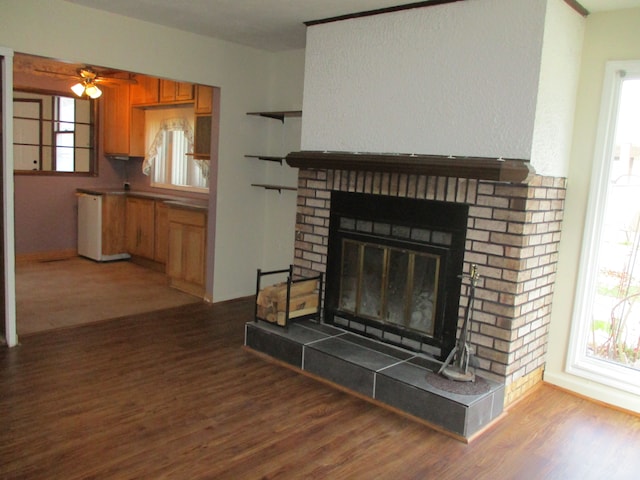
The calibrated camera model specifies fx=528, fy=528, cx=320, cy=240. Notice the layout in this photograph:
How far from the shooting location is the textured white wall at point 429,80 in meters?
2.92

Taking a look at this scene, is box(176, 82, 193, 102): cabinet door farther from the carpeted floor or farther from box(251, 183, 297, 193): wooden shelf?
the carpeted floor

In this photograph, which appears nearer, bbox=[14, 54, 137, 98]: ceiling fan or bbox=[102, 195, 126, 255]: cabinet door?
bbox=[14, 54, 137, 98]: ceiling fan

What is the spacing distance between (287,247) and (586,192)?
107 inches

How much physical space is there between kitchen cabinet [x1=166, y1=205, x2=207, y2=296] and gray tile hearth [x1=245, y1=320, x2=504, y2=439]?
59.0 inches

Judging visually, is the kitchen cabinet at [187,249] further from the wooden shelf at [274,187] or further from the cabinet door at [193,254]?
the wooden shelf at [274,187]

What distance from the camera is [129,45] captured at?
13.4 ft

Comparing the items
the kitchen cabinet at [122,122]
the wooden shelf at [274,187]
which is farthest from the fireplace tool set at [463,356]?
the kitchen cabinet at [122,122]

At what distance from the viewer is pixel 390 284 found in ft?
11.7

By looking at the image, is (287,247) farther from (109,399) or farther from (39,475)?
(39,475)

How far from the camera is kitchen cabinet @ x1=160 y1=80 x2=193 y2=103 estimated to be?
18.6ft

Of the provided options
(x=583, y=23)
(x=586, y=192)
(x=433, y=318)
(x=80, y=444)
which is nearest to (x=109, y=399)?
(x=80, y=444)

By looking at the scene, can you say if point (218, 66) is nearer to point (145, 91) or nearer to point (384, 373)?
point (145, 91)

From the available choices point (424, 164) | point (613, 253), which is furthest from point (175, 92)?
point (613, 253)

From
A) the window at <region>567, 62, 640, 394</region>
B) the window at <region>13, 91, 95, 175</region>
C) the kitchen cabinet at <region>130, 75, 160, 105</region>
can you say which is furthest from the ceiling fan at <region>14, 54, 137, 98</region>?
the window at <region>567, 62, 640, 394</region>
